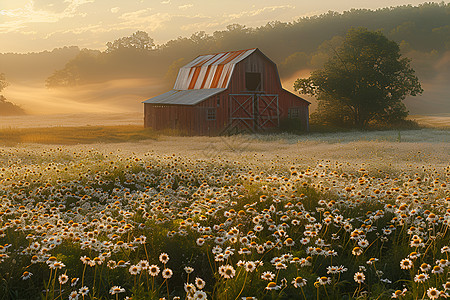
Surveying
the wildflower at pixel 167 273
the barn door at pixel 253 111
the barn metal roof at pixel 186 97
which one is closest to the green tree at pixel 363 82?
the barn door at pixel 253 111

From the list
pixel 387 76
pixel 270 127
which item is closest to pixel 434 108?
pixel 387 76

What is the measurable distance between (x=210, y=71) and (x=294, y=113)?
848cm

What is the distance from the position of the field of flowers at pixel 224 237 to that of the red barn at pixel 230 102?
76.7 feet

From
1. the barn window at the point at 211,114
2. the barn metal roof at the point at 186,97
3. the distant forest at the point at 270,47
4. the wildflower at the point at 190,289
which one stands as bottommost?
the wildflower at the point at 190,289

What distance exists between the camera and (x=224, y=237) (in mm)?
6773

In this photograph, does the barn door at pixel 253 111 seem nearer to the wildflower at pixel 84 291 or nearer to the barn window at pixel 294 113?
the barn window at pixel 294 113

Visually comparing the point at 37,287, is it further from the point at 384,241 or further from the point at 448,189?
the point at 448,189

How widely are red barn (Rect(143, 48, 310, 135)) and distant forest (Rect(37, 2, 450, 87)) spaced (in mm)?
55045

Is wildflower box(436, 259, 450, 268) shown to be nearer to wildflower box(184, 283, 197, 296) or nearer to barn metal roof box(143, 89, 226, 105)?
wildflower box(184, 283, 197, 296)

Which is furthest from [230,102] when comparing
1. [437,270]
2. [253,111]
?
[437,270]

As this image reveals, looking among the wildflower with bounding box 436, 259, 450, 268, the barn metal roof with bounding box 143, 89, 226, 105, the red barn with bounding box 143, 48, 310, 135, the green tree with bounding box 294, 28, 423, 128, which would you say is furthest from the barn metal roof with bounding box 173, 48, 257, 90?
the wildflower with bounding box 436, 259, 450, 268

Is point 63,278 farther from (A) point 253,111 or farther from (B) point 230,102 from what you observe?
(A) point 253,111

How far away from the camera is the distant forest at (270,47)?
336ft

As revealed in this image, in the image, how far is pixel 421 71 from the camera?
9900cm
